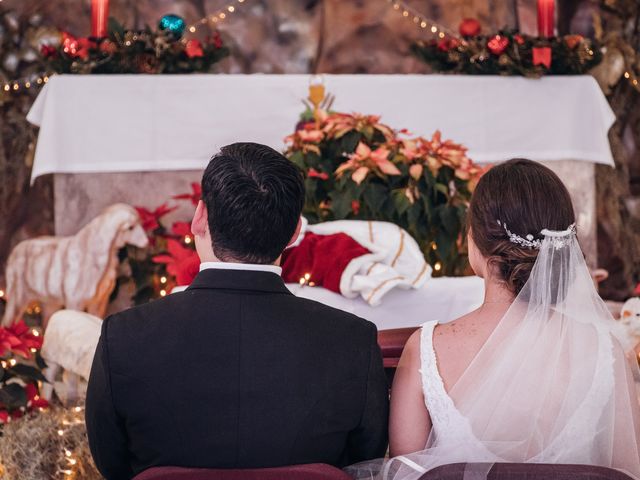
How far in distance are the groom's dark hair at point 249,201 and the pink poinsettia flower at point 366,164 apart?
2.12m

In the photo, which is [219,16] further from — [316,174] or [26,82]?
[316,174]

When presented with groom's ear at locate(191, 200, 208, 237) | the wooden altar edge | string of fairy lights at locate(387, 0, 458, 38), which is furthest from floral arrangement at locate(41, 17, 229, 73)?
groom's ear at locate(191, 200, 208, 237)

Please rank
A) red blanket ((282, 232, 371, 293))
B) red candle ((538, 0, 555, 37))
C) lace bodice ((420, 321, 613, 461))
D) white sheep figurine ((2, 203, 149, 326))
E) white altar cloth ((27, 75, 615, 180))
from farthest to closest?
1. red candle ((538, 0, 555, 37))
2. white altar cloth ((27, 75, 615, 180))
3. white sheep figurine ((2, 203, 149, 326))
4. red blanket ((282, 232, 371, 293))
5. lace bodice ((420, 321, 613, 461))

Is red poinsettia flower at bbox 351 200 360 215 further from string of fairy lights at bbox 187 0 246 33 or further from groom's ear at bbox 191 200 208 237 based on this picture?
string of fairy lights at bbox 187 0 246 33

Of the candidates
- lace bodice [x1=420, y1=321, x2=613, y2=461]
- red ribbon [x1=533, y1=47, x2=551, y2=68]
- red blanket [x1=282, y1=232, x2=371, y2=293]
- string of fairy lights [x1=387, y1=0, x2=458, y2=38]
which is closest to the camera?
lace bodice [x1=420, y1=321, x2=613, y2=461]

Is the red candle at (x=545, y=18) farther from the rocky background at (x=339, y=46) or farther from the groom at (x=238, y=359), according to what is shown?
the groom at (x=238, y=359)

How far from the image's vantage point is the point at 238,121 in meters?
4.65

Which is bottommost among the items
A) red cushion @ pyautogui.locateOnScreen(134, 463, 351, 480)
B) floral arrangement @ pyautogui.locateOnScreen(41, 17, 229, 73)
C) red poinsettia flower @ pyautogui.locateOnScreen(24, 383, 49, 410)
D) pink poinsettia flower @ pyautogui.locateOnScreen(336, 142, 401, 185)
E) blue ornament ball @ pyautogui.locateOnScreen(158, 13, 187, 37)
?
red poinsettia flower @ pyautogui.locateOnScreen(24, 383, 49, 410)

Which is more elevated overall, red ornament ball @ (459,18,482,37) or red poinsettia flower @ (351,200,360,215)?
red ornament ball @ (459,18,482,37)

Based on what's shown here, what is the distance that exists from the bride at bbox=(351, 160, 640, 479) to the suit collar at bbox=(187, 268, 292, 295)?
15.9 inches

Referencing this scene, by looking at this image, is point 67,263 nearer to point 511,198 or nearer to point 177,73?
point 177,73

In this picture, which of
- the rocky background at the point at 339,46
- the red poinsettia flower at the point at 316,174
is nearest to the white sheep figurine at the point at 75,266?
the red poinsettia flower at the point at 316,174

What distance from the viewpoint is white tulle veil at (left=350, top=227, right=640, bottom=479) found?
6.25 feet

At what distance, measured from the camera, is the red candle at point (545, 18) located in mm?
4910
